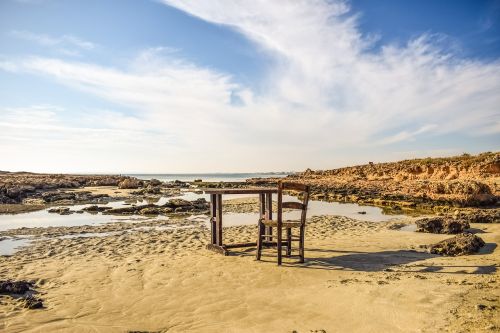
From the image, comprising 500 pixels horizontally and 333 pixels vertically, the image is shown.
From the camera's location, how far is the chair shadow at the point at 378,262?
6.95 meters

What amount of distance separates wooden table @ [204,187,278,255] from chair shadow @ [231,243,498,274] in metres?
0.40

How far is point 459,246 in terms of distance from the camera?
27.3ft

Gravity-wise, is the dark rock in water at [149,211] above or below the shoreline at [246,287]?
above

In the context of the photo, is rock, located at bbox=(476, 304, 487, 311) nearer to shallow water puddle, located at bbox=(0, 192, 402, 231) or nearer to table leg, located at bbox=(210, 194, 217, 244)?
table leg, located at bbox=(210, 194, 217, 244)

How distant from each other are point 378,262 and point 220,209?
4006mm

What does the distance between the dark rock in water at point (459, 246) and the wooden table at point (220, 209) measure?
4171 mm

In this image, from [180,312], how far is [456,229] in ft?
31.7

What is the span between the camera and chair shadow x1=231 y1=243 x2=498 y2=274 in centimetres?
695

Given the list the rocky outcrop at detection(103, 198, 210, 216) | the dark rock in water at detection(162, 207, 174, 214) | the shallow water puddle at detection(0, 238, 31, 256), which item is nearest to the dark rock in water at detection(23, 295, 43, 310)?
the shallow water puddle at detection(0, 238, 31, 256)

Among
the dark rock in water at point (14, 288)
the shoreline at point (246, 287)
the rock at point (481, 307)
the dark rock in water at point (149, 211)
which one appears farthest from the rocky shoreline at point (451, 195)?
the dark rock in water at point (14, 288)

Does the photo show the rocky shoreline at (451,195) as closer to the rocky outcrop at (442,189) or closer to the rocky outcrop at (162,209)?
the rocky outcrop at (442,189)

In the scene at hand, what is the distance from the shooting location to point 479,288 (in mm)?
5613

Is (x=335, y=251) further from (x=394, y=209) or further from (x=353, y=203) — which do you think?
(x=353, y=203)

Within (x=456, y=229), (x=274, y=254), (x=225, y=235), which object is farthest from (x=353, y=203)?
(x=274, y=254)
